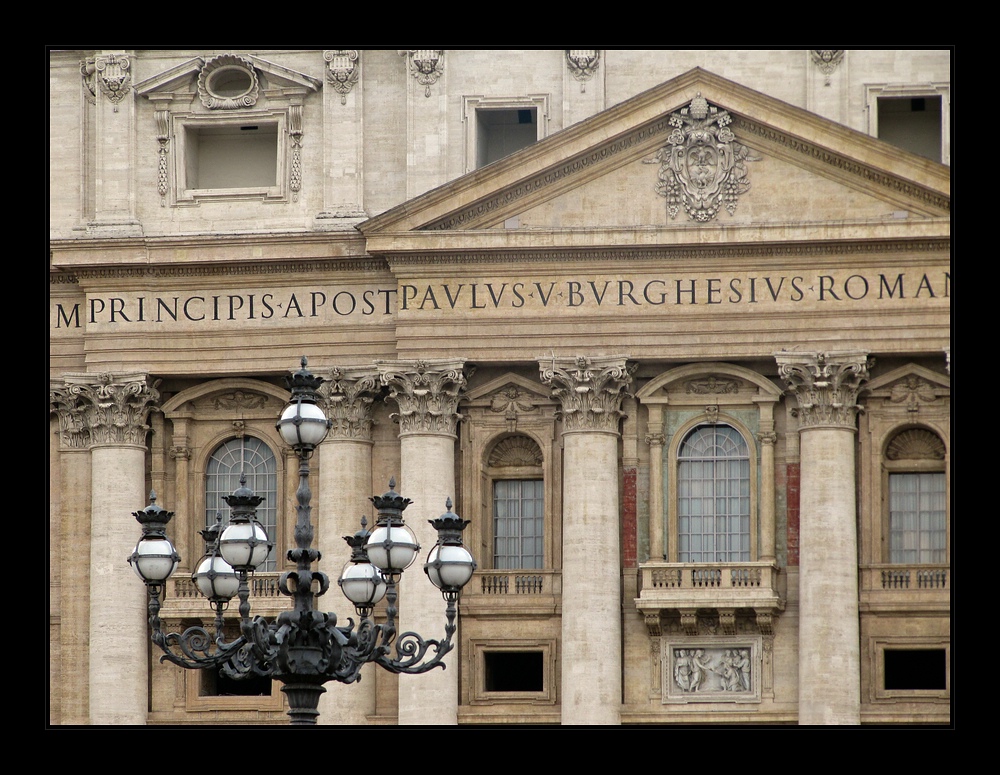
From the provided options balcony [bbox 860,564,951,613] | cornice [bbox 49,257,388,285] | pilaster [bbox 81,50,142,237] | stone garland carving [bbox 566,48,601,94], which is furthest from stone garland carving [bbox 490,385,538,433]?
pilaster [bbox 81,50,142,237]

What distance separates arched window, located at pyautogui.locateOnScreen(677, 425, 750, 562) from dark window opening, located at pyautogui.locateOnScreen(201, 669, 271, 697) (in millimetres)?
7846

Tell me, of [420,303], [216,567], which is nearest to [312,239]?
[420,303]

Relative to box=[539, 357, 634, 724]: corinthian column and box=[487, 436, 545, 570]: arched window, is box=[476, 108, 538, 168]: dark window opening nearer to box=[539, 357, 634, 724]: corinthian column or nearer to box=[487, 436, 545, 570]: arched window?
box=[539, 357, 634, 724]: corinthian column

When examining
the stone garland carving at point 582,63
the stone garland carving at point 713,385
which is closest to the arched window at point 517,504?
the stone garland carving at point 713,385

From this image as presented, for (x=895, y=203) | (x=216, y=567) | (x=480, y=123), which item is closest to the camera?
(x=216, y=567)

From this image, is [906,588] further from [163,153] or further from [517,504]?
[163,153]

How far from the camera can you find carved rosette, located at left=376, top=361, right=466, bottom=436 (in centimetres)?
4191

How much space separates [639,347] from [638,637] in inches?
194

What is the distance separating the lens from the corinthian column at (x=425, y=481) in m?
41.0

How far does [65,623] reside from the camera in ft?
142

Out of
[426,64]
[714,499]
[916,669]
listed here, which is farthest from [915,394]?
[426,64]

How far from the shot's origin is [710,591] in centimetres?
4100

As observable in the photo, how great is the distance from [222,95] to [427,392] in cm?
696

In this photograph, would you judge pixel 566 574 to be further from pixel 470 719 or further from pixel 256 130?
pixel 256 130
